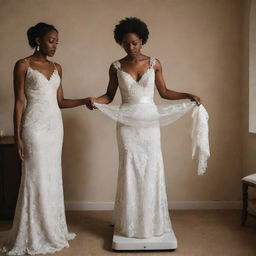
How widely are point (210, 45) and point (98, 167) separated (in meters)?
2.09

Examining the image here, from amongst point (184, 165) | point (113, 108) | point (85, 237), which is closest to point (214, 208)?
point (184, 165)

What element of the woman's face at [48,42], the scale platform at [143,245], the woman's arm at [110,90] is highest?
the woman's face at [48,42]

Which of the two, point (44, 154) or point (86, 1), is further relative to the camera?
point (86, 1)

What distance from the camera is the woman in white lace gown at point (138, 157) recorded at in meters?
3.04

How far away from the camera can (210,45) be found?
421cm

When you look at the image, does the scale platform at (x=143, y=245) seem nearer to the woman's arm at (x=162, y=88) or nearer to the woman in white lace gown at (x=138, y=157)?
the woman in white lace gown at (x=138, y=157)

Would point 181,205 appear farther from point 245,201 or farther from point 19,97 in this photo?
point 19,97

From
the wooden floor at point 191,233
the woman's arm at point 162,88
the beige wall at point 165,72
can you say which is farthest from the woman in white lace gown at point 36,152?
the beige wall at point 165,72

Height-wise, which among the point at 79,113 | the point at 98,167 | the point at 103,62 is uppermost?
the point at 103,62

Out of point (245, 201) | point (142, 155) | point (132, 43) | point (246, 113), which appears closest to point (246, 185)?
point (245, 201)

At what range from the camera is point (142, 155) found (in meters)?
3.08

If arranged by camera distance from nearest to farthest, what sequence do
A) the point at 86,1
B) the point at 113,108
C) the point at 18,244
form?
1. the point at 18,244
2. the point at 113,108
3. the point at 86,1

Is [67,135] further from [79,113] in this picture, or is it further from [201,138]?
[201,138]

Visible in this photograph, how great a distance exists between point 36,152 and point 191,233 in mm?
1736
